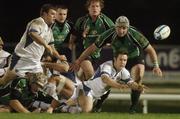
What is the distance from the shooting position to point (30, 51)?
12.1m

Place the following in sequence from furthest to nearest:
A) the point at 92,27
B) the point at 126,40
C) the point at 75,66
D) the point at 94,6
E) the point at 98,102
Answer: the point at 92,27
the point at 94,6
the point at 98,102
the point at 75,66
the point at 126,40

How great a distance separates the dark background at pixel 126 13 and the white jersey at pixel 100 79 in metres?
20.1

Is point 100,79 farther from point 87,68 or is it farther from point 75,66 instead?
point 87,68

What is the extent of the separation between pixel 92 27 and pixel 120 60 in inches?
58.0

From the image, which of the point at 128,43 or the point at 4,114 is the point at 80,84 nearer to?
the point at 128,43

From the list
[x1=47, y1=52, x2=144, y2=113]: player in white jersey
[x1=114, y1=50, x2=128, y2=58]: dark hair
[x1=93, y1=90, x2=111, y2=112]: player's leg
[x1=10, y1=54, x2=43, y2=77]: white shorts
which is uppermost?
[x1=114, y1=50, x2=128, y2=58]: dark hair

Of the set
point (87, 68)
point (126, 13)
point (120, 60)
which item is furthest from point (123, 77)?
point (126, 13)

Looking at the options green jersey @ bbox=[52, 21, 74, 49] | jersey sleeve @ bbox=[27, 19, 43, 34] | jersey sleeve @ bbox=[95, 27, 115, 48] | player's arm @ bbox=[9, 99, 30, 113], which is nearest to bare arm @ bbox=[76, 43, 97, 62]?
jersey sleeve @ bbox=[95, 27, 115, 48]

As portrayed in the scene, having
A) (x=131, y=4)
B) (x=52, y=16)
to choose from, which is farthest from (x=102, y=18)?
(x=131, y=4)

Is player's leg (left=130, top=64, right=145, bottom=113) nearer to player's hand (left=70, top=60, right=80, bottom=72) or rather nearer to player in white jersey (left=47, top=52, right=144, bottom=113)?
player in white jersey (left=47, top=52, right=144, bottom=113)

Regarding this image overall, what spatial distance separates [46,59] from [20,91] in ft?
5.43

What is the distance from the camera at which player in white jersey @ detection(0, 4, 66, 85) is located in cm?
1188

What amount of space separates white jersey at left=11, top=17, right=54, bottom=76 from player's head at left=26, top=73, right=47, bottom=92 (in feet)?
0.53

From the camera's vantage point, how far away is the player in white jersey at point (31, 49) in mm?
11875
